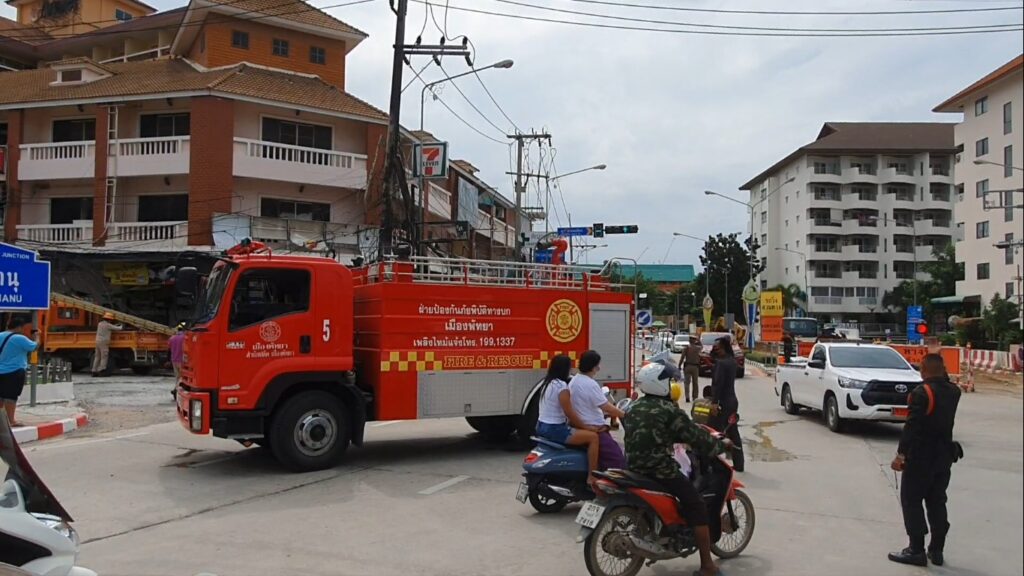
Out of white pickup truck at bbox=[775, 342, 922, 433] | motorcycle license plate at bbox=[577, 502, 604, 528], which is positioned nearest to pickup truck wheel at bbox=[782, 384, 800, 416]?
white pickup truck at bbox=[775, 342, 922, 433]

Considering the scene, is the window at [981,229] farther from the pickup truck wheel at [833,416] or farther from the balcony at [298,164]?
the balcony at [298,164]

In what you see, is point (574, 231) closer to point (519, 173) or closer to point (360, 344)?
point (519, 173)

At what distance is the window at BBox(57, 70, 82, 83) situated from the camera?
30.5 meters

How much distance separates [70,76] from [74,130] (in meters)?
2.55

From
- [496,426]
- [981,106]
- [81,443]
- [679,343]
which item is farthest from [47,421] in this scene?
[679,343]

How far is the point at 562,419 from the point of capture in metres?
7.54

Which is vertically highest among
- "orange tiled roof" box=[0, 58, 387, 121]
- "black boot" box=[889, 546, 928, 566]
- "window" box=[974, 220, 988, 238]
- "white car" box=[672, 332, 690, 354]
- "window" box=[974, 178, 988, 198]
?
"orange tiled roof" box=[0, 58, 387, 121]

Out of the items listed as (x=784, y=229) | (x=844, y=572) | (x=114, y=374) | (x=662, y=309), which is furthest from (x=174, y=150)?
(x=662, y=309)

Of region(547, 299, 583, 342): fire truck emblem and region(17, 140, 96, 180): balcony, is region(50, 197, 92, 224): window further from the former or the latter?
region(547, 299, 583, 342): fire truck emblem

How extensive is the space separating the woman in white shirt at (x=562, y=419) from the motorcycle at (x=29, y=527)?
4.23 meters

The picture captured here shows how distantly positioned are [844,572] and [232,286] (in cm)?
682

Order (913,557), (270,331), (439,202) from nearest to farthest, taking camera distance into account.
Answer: (913,557) < (270,331) < (439,202)

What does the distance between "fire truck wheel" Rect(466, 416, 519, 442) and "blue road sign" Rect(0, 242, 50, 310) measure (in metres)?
7.47

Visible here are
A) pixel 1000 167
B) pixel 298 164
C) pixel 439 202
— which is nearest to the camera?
pixel 1000 167
